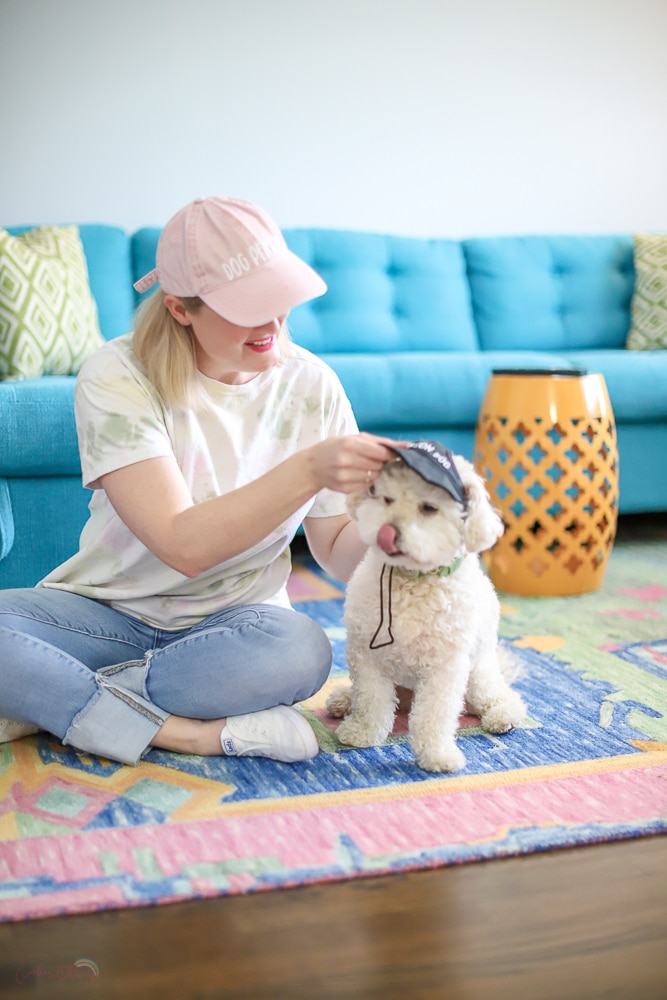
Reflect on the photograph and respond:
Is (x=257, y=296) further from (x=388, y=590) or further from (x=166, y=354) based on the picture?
(x=388, y=590)

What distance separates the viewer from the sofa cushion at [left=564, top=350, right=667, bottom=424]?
2.78 m

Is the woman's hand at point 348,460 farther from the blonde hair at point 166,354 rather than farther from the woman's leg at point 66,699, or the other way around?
the woman's leg at point 66,699

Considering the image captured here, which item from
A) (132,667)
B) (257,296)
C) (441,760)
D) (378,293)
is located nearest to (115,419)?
(257,296)

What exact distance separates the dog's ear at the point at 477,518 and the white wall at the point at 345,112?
94.5 inches

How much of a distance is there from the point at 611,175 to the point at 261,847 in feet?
11.5

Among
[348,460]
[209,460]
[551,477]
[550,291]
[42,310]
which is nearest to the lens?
[348,460]

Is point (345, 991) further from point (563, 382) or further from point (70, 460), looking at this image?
point (563, 382)

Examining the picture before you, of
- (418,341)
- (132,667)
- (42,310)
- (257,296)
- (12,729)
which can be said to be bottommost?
(12,729)

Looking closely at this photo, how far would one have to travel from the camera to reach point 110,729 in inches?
52.8

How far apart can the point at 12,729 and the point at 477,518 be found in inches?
29.7

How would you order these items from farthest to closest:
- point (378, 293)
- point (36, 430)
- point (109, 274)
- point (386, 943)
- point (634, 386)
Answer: point (378, 293)
point (109, 274)
point (634, 386)
point (36, 430)
point (386, 943)

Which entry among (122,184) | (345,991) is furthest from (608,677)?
(122,184)

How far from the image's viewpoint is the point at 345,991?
0.86 m

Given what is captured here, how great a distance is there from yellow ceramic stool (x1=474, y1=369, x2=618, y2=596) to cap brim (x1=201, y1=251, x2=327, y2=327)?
1185mm
